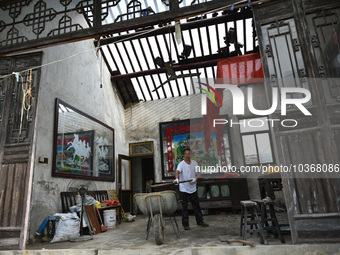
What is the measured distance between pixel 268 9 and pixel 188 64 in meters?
5.25

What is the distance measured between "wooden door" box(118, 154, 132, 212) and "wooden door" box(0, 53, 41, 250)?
15.5 ft

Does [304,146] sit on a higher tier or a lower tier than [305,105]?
lower

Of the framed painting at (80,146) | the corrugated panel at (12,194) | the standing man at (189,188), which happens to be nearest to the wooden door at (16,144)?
the corrugated panel at (12,194)

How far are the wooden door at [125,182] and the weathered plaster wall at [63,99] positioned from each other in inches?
10.0

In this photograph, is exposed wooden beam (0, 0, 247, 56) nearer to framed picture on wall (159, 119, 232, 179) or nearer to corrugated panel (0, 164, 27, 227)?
corrugated panel (0, 164, 27, 227)

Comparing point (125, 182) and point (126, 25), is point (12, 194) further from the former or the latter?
point (125, 182)

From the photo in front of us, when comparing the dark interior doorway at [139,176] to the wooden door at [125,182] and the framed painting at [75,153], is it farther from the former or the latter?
the framed painting at [75,153]

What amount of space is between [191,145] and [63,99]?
4559mm

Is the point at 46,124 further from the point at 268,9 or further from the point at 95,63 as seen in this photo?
the point at 268,9

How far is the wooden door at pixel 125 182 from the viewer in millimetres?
8000

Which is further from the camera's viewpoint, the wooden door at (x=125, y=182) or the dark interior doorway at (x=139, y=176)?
the dark interior doorway at (x=139, y=176)

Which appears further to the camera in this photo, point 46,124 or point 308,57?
point 46,124

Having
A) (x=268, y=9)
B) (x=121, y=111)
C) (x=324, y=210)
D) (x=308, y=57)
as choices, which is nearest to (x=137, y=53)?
(x=121, y=111)

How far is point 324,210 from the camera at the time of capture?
2482 millimetres
